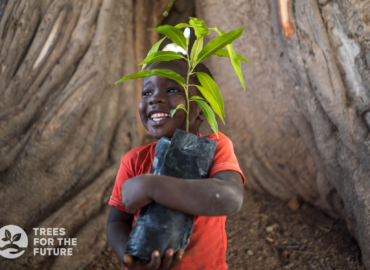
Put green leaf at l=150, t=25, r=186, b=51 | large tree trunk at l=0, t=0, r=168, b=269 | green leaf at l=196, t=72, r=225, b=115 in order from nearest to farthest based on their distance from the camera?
green leaf at l=150, t=25, r=186, b=51, green leaf at l=196, t=72, r=225, b=115, large tree trunk at l=0, t=0, r=168, b=269

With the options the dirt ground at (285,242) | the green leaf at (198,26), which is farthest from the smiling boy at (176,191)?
the dirt ground at (285,242)

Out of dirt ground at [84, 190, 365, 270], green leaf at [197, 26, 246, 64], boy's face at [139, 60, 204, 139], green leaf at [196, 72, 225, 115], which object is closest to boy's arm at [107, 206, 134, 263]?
boy's face at [139, 60, 204, 139]

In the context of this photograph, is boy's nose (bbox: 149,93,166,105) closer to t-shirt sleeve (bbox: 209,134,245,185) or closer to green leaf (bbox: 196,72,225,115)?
green leaf (bbox: 196,72,225,115)

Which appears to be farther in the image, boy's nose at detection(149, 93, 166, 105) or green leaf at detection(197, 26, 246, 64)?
boy's nose at detection(149, 93, 166, 105)

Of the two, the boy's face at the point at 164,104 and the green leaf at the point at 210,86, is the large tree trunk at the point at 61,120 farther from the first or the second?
the green leaf at the point at 210,86

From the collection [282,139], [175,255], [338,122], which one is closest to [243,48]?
[282,139]

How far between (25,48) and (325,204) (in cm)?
265

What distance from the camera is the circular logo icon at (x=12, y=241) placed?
164 centimetres

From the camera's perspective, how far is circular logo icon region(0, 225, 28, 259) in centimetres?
164

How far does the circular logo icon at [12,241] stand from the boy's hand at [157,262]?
4.37 feet

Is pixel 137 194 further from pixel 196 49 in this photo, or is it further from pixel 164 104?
pixel 196 49

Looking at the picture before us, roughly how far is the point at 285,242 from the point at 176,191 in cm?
154

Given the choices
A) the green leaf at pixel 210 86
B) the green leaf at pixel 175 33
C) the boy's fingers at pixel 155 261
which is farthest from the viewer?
the green leaf at pixel 210 86

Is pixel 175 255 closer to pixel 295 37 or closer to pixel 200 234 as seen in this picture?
pixel 200 234
